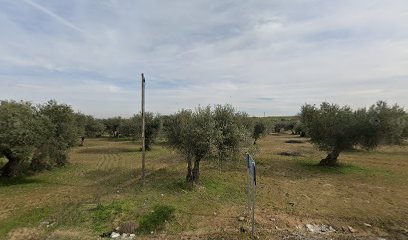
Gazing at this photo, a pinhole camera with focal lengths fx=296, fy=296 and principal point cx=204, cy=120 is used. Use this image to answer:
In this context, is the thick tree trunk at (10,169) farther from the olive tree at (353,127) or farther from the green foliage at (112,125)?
the green foliage at (112,125)

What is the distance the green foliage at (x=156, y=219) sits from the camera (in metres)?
11.0

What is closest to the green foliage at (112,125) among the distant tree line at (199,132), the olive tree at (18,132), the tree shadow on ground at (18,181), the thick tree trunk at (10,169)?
the distant tree line at (199,132)

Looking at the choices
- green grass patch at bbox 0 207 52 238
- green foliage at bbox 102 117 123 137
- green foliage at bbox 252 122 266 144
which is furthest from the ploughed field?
green foliage at bbox 102 117 123 137

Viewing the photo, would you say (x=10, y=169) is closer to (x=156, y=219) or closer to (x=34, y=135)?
(x=34, y=135)

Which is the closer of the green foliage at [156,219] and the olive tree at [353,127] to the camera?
the green foliage at [156,219]

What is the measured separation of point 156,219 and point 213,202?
3.86 meters

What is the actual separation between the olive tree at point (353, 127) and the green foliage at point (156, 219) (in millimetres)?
17886

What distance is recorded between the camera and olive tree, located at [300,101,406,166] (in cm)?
2386

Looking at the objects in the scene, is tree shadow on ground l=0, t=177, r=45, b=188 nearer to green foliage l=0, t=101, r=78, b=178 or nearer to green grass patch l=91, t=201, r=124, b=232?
green foliage l=0, t=101, r=78, b=178

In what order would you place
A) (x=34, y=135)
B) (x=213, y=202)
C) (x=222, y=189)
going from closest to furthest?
(x=213, y=202) < (x=222, y=189) < (x=34, y=135)

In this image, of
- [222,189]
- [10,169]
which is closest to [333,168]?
[222,189]

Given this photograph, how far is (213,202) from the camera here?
14.6 meters

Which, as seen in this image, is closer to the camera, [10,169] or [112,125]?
[10,169]

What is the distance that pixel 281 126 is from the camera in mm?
82938
